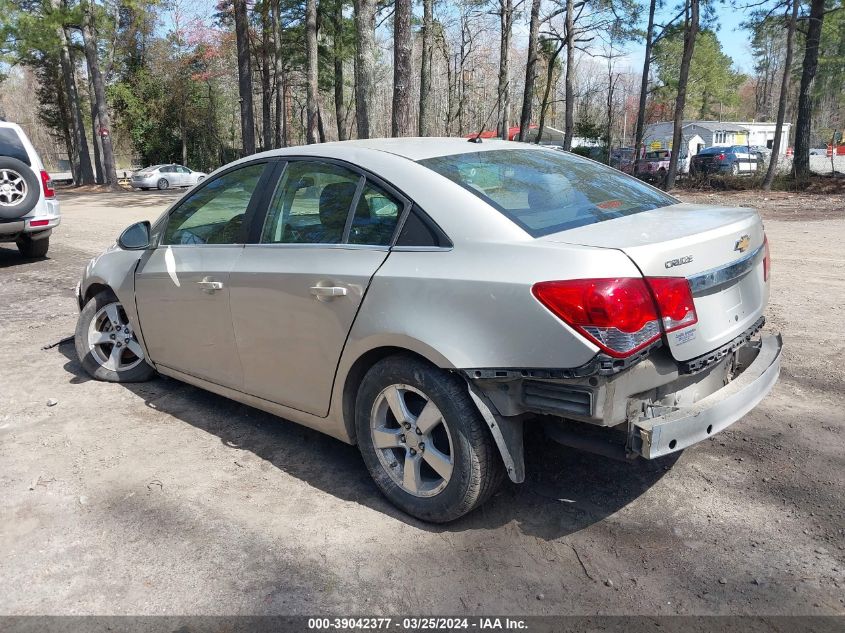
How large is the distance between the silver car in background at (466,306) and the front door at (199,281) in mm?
18

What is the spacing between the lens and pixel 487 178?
126 inches

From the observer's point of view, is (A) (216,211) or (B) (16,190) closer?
(A) (216,211)

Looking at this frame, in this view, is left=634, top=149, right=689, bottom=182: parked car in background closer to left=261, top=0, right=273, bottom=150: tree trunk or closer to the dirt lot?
left=261, top=0, right=273, bottom=150: tree trunk

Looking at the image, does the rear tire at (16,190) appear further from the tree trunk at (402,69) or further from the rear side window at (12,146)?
the tree trunk at (402,69)

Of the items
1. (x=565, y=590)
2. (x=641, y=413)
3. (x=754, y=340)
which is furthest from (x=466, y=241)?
(x=754, y=340)

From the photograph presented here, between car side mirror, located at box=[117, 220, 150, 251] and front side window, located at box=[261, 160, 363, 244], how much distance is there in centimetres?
126

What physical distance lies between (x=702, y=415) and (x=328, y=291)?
1.71m

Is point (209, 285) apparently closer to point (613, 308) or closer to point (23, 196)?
point (613, 308)

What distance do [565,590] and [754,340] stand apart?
169 centimetres

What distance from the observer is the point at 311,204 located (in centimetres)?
360

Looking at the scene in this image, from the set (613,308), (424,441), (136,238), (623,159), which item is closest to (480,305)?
(613,308)

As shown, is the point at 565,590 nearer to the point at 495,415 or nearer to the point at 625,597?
the point at 625,597

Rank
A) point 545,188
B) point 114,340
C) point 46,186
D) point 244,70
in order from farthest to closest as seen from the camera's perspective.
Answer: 1. point 244,70
2. point 46,186
3. point 114,340
4. point 545,188

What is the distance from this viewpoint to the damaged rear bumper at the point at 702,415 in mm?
2555
